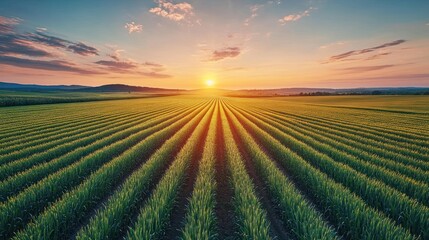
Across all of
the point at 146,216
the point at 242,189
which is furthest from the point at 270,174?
the point at 146,216

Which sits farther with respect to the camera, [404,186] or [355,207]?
[404,186]

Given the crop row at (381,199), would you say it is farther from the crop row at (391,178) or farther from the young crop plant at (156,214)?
the young crop plant at (156,214)

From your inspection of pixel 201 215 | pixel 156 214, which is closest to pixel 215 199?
pixel 201 215

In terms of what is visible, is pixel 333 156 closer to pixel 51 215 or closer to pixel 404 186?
pixel 404 186

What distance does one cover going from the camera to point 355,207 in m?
5.09

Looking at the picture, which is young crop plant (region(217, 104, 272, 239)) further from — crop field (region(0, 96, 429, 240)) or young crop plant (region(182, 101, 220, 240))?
young crop plant (region(182, 101, 220, 240))

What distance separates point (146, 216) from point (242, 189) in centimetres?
279

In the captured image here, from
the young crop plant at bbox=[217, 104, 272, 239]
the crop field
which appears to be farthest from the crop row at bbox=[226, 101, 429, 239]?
the young crop plant at bbox=[217, 104, 272, 239]

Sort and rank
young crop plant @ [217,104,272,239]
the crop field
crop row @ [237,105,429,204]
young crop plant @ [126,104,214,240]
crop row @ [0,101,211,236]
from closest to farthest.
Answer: young crop plant @ [126,104,214,240] < young crop plant @ [217,104,272,239] < the crop field < crop row @ [0,101,211,236] < crop row @ [237,105,429,204]

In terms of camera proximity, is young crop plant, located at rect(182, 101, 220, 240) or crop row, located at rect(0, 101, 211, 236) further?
crop row, located at rect(0, 101, 211, 236)

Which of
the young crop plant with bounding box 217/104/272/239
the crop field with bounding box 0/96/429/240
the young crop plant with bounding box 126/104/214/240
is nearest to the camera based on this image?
the young crop plant with bounding box 126/104/214/240

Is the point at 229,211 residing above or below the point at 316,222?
below

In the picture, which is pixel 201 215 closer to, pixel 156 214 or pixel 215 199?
pixel 156 214

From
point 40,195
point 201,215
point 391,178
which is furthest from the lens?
point 391,178
